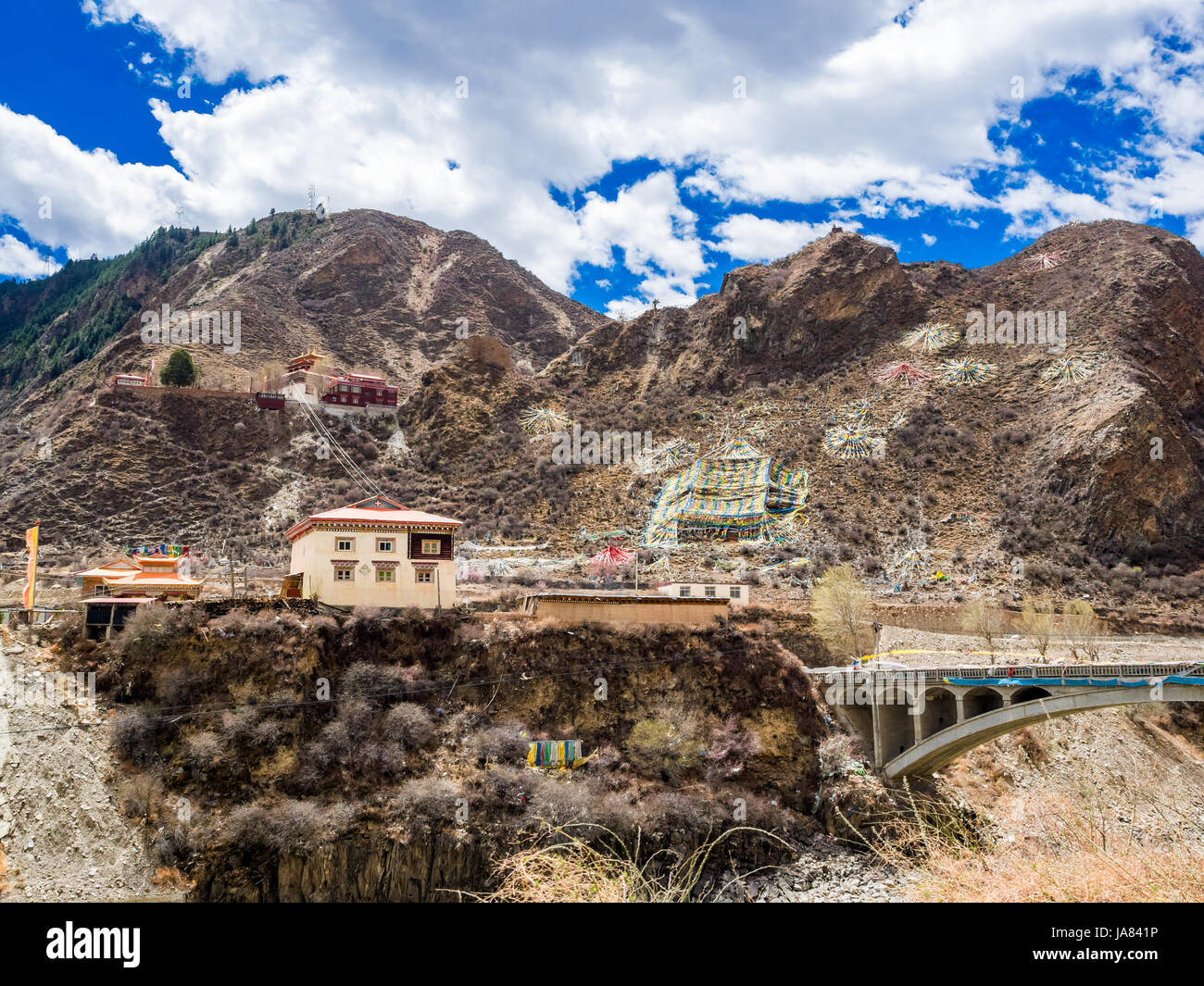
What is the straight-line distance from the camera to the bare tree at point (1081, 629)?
32.8 metres

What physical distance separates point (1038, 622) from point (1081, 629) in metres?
2.13

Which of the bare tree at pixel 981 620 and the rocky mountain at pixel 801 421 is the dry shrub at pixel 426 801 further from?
the rocky mountain at pixel 801 421

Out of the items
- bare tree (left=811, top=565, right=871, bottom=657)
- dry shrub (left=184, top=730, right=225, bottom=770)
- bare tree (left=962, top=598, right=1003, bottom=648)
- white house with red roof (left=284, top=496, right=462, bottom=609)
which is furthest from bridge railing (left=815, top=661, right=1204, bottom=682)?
dry shrub (left=184, top=730, right=225, bottom=770)

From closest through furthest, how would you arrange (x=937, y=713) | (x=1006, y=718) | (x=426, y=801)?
1. (x=426, y=801)
2. (x=1006, y=718)
3. (x=937, y=713)

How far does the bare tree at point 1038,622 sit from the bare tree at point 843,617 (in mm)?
6419

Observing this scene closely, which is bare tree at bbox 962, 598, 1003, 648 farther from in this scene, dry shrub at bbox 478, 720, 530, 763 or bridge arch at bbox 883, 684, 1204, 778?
dry shrub at bbox 478, 720, 530, 763

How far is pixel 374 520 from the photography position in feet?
92.5

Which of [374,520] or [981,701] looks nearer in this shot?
[981,701]

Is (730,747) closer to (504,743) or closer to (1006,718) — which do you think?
(504,743)

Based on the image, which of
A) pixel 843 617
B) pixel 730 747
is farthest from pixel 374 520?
pixel 843 617

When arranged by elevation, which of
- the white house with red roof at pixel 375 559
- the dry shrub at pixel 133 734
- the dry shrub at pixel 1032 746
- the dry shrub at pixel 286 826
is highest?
the white house with red roof at pixel 375 559

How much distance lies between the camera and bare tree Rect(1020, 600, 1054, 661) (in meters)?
33.1

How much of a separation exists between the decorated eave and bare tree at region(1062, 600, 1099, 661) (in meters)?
23.1

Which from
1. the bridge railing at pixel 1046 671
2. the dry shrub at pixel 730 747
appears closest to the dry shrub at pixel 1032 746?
the bridge railing at pixel 1046 671
